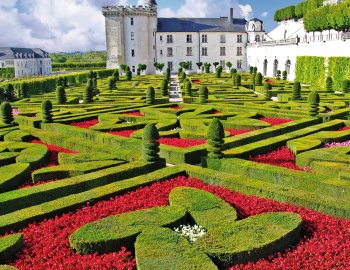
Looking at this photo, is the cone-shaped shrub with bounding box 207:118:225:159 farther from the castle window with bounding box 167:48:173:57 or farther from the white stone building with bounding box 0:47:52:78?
the white stone building with bounding box 0:47:52:78

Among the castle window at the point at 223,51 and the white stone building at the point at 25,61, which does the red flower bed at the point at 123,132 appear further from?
the white stone building at the point at 25,61

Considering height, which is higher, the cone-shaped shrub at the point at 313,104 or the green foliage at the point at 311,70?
the green foliage at the point at 311,70

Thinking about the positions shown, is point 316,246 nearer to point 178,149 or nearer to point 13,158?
point 178,149

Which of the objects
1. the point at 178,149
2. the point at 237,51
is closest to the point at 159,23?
the point at 237,51

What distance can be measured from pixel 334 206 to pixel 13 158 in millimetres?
8523

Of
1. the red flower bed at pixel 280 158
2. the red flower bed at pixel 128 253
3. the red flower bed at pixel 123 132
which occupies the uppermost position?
the red flower bed at pixel 123 132

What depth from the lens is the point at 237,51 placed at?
219 feet

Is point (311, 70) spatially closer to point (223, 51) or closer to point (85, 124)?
point (85, 124)

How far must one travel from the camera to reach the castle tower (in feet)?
204

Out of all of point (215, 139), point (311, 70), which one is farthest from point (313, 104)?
point (311, 70)

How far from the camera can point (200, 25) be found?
67375 millimetres

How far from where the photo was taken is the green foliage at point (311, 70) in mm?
36906

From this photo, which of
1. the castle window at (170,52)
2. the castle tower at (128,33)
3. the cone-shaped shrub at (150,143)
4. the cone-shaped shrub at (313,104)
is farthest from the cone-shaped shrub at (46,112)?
the castle window at (170,52)

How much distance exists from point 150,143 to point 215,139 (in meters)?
1.80
